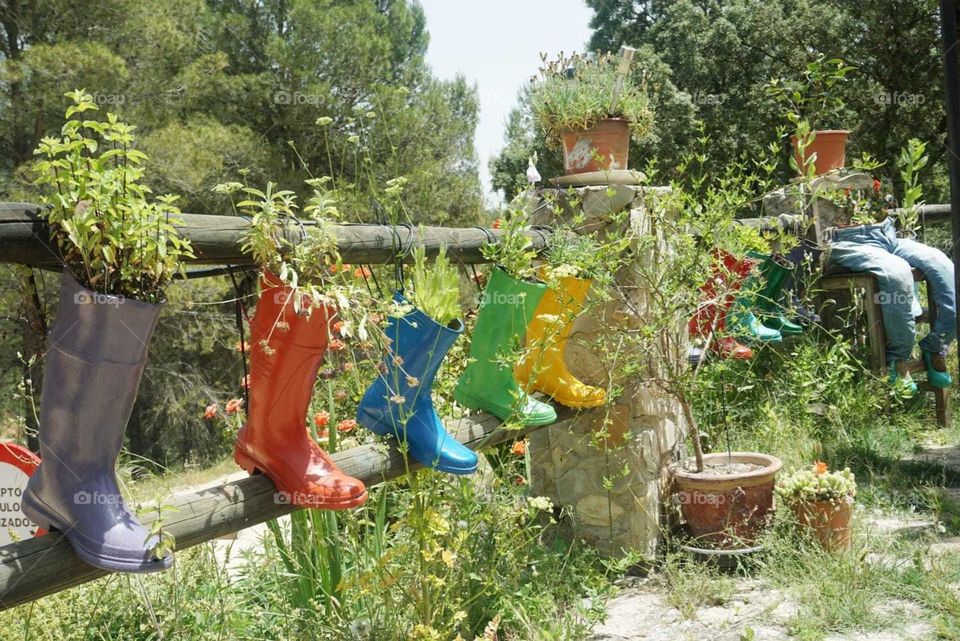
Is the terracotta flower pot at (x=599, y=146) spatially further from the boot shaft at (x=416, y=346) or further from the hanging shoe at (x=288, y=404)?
the hanging shoe at (x=288, y=404)

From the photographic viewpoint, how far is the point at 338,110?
1243 centimetres

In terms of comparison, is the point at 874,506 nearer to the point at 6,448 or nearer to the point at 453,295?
the point at 453,295

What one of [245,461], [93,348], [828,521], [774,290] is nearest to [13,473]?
[245,461]

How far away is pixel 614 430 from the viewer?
3459mm

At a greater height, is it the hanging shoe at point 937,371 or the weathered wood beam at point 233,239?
the weathered wood beam at point 233,239

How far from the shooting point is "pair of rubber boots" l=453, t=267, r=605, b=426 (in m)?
2.59

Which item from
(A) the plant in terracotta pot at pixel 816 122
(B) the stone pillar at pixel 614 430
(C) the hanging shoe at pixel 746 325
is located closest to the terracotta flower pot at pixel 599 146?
(B) the stone pillar at pixel 614 430

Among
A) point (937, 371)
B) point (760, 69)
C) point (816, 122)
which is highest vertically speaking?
point (760, 69)

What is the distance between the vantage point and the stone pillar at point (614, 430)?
342 cm

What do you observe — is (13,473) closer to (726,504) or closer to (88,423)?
(88,423)

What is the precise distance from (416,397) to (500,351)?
481 mm

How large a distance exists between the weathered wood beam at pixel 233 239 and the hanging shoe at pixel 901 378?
2.92 metres

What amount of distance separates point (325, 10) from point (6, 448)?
1163cm

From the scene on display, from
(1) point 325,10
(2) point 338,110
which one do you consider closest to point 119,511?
(2) point 338,110
